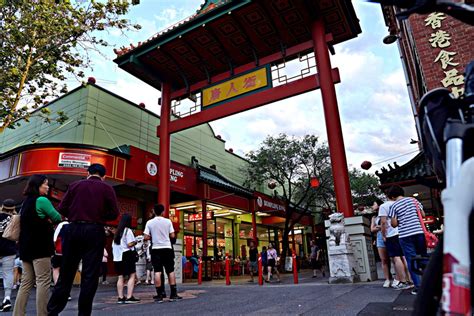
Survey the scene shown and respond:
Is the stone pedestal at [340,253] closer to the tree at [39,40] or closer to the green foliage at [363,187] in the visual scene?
the tree at [39,40]

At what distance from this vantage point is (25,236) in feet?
12.3

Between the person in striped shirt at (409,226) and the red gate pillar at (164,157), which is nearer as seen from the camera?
the person in striped shirt at (409,226)

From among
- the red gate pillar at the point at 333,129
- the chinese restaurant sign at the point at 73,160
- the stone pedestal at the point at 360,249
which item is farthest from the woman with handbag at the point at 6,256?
the red gate pillar at the point at 333,129

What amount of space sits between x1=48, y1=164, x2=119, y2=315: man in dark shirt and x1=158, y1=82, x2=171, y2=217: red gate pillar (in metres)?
8.84

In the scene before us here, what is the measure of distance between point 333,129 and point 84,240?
7.52 m

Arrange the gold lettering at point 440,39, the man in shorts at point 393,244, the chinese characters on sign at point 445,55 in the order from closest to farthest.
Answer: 1. the man in shorts at point 393,244
2. the chinese characters on sign at point 445,55
3. the gold lettering at point 440,39

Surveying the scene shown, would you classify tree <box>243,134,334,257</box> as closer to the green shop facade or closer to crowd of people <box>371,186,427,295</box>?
the green shop facade

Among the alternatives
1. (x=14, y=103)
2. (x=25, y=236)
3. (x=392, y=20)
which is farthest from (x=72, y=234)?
(x=392, y=20)

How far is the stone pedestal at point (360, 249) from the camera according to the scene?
28.1 ft

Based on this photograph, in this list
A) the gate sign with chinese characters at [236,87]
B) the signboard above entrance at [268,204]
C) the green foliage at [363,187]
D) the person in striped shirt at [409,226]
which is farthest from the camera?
the green foliage at [363,187]

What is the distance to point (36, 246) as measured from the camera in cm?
369

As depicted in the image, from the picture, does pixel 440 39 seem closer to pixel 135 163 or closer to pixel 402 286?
pixel 402 286

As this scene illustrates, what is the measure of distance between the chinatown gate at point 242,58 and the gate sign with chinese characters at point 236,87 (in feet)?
0.12

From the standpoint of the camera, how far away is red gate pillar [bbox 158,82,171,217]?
1279cm
